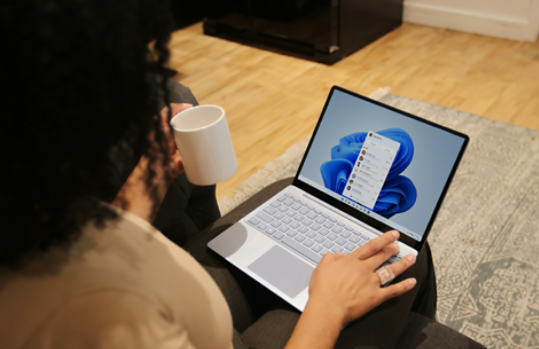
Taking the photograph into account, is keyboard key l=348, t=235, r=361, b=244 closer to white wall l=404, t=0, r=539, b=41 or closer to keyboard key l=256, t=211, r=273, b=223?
keyboard key l=256, t=211, r=273, b=223

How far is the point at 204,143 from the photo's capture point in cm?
77

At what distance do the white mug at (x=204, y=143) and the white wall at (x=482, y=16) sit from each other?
110 inches

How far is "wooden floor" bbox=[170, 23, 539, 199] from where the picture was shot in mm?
2143

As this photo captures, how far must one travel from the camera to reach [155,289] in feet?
1.51

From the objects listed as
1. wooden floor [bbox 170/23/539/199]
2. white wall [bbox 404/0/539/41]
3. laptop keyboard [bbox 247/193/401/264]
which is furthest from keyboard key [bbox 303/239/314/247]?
white wall [bbox 404/0/539/41]

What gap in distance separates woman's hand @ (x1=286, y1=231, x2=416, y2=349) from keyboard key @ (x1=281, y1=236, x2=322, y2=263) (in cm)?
10

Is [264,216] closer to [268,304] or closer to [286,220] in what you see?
[286,220]

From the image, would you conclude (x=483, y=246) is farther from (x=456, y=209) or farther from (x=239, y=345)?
(x=239, y=345)

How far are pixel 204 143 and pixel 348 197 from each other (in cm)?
35

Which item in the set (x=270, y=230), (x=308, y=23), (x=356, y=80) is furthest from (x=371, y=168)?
(x=308, y=23)

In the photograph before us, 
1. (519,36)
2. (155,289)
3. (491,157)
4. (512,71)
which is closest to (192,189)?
(155,289)

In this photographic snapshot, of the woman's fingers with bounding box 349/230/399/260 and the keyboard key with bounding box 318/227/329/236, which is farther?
the keyboard key with bounding box 318/227/329/236

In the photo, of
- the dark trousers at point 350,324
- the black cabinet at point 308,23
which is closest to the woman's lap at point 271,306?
the dark trousers at point 350,324

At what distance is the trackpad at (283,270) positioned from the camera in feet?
2.59
